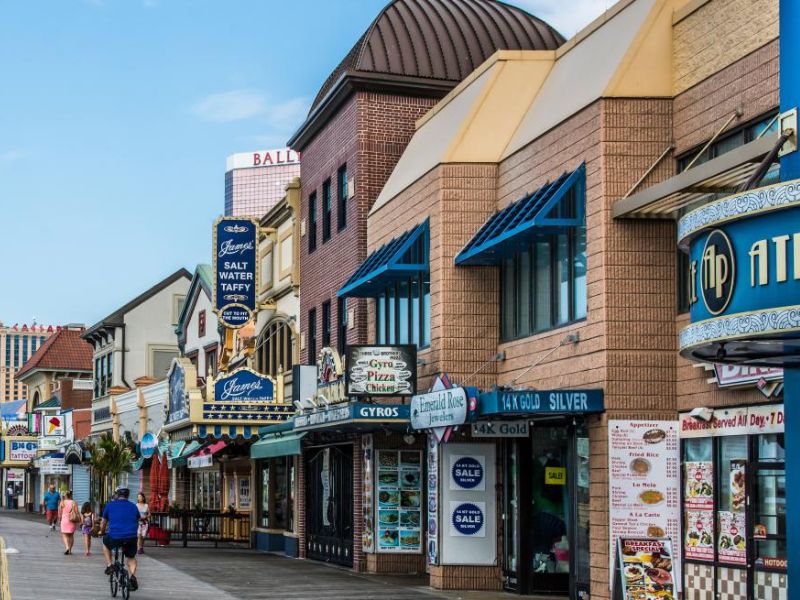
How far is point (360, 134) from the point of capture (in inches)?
1185

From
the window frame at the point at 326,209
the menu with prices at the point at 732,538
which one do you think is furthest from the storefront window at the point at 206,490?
the menu with prices at the point at 732,538

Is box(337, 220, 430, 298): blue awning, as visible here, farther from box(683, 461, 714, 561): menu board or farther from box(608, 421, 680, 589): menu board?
box(683, 461, 714, 561): menu board

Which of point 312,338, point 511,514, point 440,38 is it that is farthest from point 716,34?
point 312,338

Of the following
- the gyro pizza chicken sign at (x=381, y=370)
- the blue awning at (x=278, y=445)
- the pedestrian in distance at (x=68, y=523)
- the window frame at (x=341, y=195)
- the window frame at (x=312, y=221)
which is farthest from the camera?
the pedestrian in distance at (x=68, y=523)

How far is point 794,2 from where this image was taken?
13398mm

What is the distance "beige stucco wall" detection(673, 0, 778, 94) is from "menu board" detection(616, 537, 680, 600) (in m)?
6.00

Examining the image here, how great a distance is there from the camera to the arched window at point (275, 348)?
36469 millimetres

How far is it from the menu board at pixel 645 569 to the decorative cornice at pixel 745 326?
5652 mm

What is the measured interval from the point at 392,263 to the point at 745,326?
14081 millimetres

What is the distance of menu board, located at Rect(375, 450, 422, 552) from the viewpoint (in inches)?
1123

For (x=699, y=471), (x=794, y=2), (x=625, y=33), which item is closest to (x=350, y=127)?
(x=625, y=33)

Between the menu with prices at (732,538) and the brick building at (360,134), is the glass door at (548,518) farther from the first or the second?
the brick building at (360,134)

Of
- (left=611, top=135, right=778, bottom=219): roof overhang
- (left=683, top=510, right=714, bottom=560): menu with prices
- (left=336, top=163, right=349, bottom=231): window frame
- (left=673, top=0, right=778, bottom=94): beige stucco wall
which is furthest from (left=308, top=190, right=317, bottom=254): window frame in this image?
(left=683, top=510, right=714, bottom=560): menu with prices

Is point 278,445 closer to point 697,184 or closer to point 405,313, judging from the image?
point 405,313
